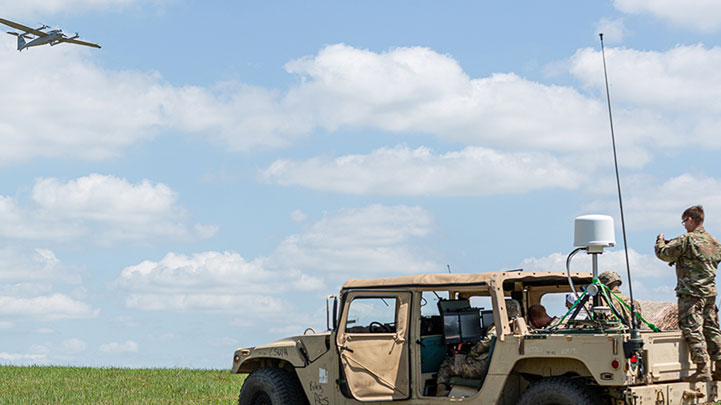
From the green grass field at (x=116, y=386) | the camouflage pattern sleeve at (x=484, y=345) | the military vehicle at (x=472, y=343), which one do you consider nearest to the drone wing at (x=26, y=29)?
the green grass field at (x=116, y=386)

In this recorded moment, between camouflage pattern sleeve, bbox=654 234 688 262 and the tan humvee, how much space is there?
0.87 metres

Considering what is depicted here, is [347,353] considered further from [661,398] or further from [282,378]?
[661,398]

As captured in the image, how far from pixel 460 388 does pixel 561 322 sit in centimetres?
133

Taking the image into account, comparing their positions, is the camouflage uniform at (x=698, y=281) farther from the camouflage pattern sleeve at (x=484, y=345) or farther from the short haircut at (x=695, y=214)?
the camouflage pattern sleeve at (x=484, y=345)

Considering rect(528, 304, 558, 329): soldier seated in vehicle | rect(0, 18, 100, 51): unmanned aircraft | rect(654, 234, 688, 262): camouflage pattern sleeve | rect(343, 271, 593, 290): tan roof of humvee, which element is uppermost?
rect(0, 18, 100, 51): unmanned aircraft

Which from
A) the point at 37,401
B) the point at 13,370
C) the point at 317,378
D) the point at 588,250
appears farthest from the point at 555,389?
the point at 13,370

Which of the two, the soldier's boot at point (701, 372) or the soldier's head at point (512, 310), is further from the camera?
the soldier's head at point (512, 310)

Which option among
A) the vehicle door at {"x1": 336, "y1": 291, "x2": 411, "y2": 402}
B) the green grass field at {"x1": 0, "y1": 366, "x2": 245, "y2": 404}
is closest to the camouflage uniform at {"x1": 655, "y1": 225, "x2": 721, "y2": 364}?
the vehicle door at {"x1": 336, "y1": 291, "x2": 411, "y2": 402}

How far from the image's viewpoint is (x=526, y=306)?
1141 centimetres

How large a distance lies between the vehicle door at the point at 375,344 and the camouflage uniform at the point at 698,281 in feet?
9.83

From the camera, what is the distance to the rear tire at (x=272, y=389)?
37.8 ft

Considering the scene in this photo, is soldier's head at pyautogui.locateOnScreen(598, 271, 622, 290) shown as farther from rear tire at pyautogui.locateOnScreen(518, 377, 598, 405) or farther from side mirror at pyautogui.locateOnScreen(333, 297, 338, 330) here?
side mirror at pyautogui.locateOnScreen(333, 297, 338, 330)

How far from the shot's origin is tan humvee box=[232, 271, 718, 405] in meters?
9.18

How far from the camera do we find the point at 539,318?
432 inches
